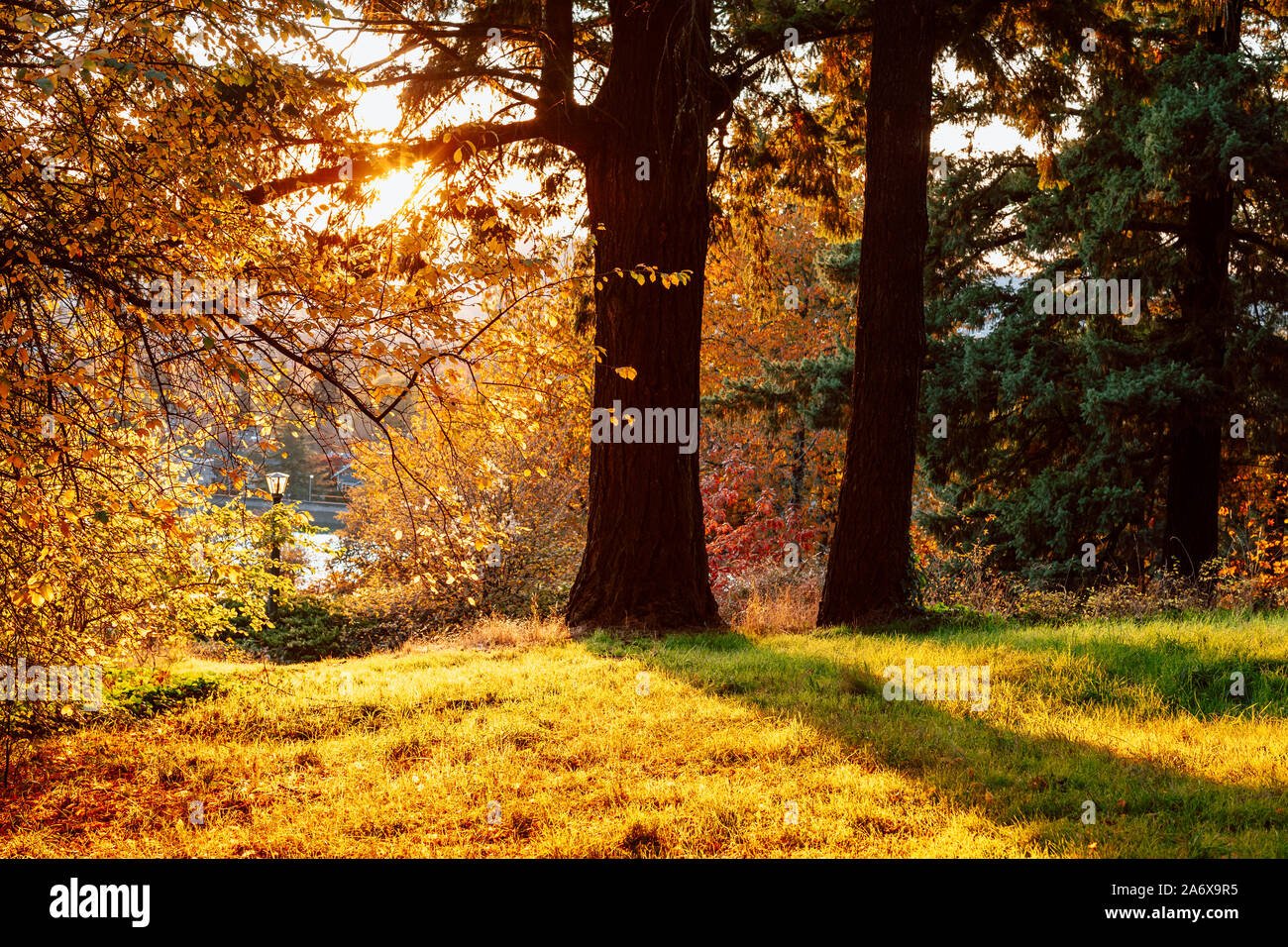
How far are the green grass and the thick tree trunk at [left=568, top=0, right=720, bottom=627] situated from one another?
1.91 metres

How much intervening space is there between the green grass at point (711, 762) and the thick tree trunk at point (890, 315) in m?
2.04

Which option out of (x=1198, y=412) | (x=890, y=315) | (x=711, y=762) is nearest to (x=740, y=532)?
(x=1198, y=412)

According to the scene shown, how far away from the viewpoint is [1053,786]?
4117 millimetres

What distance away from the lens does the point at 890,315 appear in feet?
30.6

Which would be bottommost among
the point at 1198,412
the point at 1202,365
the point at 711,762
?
the point at 711,762

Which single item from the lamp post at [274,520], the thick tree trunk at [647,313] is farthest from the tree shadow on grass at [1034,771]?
the lamp post at [274,520]

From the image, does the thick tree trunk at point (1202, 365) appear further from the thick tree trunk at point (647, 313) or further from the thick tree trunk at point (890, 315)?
the thick tree trunk at point (647, 313)

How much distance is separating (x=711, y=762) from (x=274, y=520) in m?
6.62

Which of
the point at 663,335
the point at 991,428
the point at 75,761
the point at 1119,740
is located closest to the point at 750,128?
the point at 663,335

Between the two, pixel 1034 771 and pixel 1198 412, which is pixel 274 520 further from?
pixel 1198 412

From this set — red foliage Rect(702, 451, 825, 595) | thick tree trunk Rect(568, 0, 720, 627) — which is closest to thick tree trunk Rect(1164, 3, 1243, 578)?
red foliage Rect(702, 451, 825, 595)

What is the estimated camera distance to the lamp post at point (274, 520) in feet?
15.6
